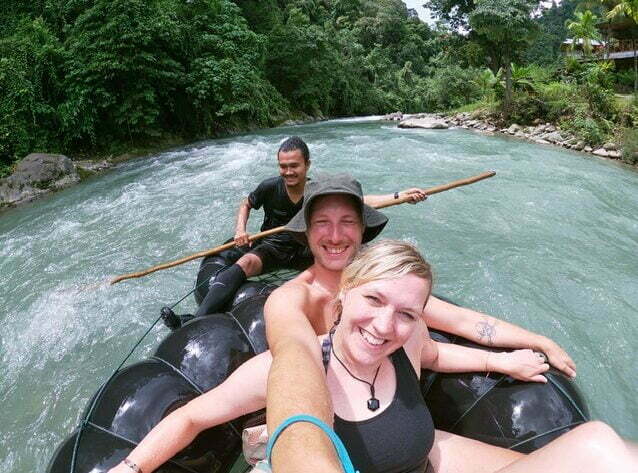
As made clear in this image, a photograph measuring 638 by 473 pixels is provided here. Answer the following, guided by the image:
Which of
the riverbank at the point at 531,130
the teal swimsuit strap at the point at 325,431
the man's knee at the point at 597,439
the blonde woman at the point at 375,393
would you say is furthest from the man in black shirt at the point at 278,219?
the riverbank at the point at 531,130

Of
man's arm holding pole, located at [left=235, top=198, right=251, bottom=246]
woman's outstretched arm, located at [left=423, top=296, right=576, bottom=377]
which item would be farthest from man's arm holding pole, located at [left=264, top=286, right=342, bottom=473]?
man's arm holding pole, located at [left=235, top=198, right=251, bottom=246]

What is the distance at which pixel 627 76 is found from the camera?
17406 mm

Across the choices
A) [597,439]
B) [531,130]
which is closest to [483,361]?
[597,439]

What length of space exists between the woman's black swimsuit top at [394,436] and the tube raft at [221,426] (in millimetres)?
492

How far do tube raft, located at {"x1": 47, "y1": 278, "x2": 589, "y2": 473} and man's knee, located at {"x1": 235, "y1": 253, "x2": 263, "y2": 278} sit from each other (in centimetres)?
123

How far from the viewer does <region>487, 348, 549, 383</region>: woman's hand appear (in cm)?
176

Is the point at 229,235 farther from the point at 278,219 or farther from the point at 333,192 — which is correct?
the point at 333,192

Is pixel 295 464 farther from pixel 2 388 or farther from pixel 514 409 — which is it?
pixel 2 388

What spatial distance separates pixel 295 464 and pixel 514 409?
1.25 meters

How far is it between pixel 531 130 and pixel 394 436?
14743 millimetres

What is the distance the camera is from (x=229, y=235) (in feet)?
17.8

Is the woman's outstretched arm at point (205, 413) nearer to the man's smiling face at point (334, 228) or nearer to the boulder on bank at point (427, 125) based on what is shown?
the man's smiling face at point (334, 228)

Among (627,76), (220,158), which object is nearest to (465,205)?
(220,158)

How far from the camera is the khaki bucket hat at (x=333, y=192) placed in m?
1.83
